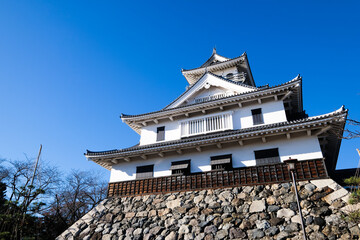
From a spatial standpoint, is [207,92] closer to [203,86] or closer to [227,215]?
[203,86]

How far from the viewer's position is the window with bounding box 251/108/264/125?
50.6 ft

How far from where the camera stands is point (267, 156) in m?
13.0

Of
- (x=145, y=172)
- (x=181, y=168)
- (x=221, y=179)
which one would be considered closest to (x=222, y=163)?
(x=221, y=179)

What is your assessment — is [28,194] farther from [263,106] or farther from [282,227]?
[263,106]

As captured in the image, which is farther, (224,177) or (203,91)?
(203,91)

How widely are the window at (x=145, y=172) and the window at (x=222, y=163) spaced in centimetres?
395

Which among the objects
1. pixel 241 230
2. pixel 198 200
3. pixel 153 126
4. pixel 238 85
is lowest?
pixel 241 230

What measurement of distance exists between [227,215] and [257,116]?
699 cm

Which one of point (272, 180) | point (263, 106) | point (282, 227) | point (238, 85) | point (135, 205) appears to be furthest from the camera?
point (238, 85)

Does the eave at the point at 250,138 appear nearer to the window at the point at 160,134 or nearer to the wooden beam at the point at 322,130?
the wooden beam at the point at 322,130

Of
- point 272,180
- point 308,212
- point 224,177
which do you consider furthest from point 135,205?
point 308,212

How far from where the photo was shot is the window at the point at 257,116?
50.6 feet

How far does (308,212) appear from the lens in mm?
10172

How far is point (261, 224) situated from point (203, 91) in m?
11.5
